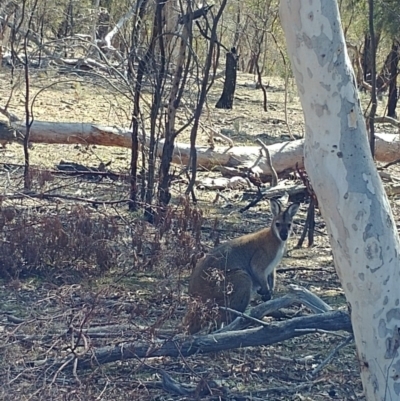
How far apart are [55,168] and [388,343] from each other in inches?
350

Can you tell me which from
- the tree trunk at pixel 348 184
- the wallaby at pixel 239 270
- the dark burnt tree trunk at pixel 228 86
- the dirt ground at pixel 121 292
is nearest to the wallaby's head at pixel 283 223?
the wallaby at pixel 239 270

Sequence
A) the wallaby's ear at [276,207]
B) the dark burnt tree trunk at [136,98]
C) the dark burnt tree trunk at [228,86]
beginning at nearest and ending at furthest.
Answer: the wallaby's ear at [276,207]
the dark burnt tree trunk at [136,98]
the dark burnt tree trunk at [228,86]

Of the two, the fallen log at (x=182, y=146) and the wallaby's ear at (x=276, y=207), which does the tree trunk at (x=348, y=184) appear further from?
Answer: the fallen log at (x=182, y=146)

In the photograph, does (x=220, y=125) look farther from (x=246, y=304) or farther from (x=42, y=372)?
(x=42, y=372)

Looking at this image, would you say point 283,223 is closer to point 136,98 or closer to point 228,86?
point 136,98

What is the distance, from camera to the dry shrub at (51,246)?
7.89 metres

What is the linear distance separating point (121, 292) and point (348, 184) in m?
3.44

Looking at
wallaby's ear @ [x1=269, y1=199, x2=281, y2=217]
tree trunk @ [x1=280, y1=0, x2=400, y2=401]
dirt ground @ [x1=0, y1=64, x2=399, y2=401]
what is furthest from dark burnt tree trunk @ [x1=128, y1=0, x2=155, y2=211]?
tree trunk @ [x1=280, y1=0, x2=400, y2=401]

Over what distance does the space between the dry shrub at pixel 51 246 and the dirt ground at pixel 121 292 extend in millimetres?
10

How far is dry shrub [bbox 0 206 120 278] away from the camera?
25.9ft

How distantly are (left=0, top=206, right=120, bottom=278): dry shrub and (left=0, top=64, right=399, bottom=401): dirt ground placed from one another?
0.03ft

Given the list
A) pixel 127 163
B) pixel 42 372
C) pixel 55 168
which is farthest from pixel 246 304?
pixel 127 163

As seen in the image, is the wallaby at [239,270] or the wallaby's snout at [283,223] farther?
the wallaby's snout at [283,223]

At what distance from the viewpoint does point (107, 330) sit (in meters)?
5.85
